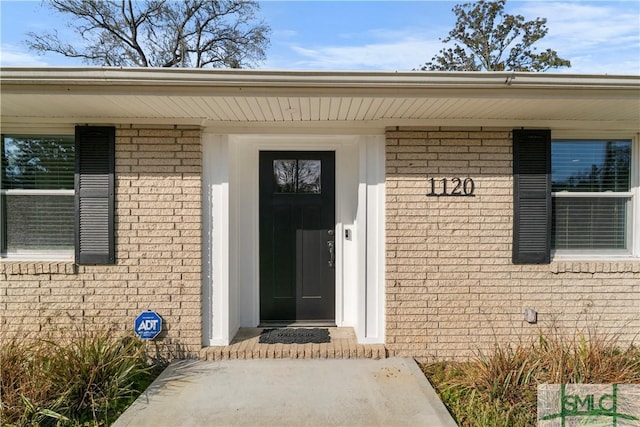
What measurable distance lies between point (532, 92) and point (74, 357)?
14.0 feet

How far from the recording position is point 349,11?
5.49 meters

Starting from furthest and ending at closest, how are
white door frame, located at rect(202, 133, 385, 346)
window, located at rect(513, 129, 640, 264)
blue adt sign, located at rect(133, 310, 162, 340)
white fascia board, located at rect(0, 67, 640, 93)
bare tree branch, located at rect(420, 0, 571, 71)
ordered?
1. bare tree branch, located at rect(420, 0, 571, 71)
2. window, located at rect(513, 129, 640, 264)
3. white door frame, located at rect(202, 133, 385, 346)
4. blue adt sign, located at rect(133, 310, 162, 340)
5. white fascia board, located at rect(0, 67, 640, 93)

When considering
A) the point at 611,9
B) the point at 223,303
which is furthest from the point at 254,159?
the point at 611,9

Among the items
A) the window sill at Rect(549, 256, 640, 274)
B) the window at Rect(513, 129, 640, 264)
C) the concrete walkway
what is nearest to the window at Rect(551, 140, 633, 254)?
the window at Rect(513, 129, 640, 264)

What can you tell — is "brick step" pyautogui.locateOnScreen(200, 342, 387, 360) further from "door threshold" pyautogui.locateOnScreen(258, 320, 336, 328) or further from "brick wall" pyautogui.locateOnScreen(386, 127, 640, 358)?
"door threshold" pyautogui.locateOnScreen(258, 320, 336, 328)

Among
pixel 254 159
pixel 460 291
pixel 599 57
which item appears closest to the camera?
pixel 460 291

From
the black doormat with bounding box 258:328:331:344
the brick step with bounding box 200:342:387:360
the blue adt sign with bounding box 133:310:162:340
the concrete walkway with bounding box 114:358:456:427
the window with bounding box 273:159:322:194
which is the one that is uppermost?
the window with bounding box 273:159:322:194

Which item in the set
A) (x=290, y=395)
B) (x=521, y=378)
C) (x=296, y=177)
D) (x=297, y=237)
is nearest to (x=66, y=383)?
(x=290, y=395)

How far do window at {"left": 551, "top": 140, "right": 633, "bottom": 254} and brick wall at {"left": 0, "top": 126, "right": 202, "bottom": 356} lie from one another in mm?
3790

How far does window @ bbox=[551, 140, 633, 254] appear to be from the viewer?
388cm

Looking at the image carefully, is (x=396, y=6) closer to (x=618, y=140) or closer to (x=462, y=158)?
(x=462, y=158)

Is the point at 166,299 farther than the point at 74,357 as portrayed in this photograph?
Yes

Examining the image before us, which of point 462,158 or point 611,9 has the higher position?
point 611,9

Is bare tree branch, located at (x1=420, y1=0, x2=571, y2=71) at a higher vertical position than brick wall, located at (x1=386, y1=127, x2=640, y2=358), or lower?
higher
